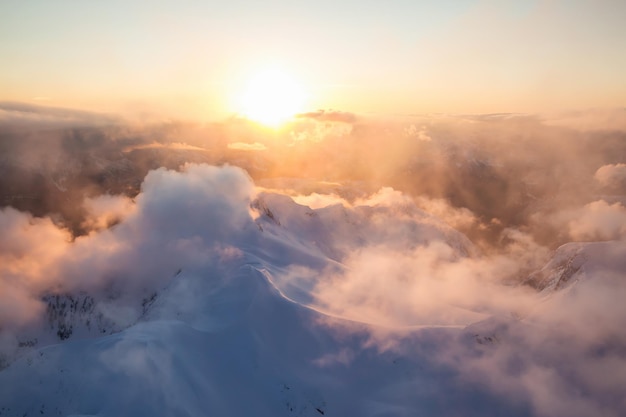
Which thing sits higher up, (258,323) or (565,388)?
(258,323)

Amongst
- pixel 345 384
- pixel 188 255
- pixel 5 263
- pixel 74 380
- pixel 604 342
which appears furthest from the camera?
pixel 5 263

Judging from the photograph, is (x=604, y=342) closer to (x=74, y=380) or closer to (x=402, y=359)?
(x=402, y=359)

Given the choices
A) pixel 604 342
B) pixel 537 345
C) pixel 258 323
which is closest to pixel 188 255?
pixel 258 323

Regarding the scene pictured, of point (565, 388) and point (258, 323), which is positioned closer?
point (565, 388)

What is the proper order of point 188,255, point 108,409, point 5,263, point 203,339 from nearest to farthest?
point 108,409 < point 203,339 < point 188,255 < point 5,263

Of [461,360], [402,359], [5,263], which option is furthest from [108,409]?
[5,263]

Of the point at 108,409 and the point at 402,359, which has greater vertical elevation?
the point at 108,409

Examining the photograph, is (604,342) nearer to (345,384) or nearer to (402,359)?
(402,359)

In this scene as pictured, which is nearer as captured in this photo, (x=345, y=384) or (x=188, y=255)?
(x=345, y=384)

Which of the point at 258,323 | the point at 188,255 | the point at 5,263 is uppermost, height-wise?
the point at 258,323
